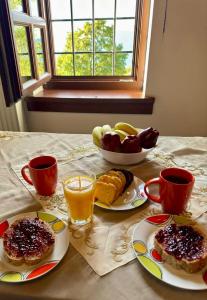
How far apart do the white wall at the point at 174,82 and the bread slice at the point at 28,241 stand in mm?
1268

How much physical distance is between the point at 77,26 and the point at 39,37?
0.35 m

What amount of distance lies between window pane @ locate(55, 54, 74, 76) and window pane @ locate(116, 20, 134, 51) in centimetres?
39

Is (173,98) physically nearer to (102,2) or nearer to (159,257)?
(102,2)

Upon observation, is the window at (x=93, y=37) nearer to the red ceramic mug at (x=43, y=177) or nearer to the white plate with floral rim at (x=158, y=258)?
the red ceramic mug at (x=43, y=177)

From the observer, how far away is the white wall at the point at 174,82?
1.40 m

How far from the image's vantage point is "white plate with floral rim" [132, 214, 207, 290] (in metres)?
0.42

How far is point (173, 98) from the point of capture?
1.63 m

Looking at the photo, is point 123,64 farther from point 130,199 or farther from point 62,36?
point 130,199

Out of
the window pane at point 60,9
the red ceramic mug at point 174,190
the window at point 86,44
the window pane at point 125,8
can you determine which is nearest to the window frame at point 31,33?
the window at point 86,44

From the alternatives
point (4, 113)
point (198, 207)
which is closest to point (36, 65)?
point (4, 113)

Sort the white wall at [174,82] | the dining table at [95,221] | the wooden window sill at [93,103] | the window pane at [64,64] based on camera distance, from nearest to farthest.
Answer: the dining table at [95,221]
the white wall at [174,82]
the wooden window sill at [93,103]
the window pane at [64,64]

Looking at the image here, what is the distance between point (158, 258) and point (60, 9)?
1807 millimetres

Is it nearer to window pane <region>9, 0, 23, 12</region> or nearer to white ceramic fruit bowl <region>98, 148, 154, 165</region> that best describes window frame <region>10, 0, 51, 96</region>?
window pane <region>9, 0, 23, 12</region>

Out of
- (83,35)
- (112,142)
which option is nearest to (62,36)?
(83,35)
